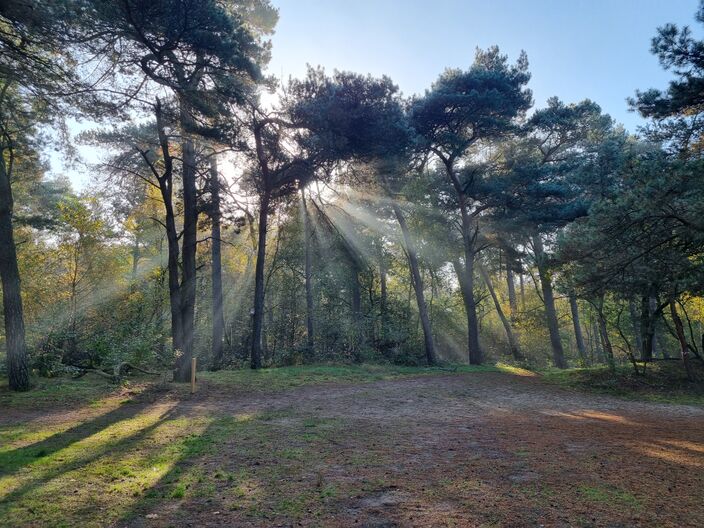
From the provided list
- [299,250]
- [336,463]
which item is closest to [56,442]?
[336,463]

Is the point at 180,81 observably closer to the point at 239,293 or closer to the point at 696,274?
the point at 696,274

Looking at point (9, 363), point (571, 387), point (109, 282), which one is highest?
point (109, 282)

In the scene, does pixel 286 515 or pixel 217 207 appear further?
pixel 217 207

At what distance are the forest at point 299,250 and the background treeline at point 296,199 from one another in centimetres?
8

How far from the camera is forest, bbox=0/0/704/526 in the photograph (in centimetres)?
456

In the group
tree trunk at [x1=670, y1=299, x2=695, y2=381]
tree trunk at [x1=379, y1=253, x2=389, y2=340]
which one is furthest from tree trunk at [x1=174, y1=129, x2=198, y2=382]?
tree trunk at [x1=670, y1=299, x2=695, y2=381]

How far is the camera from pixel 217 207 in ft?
44.0

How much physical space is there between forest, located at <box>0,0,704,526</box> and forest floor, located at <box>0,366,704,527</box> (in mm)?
52

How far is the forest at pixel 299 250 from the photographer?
4559 millimetres

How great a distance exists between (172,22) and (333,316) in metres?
13.9

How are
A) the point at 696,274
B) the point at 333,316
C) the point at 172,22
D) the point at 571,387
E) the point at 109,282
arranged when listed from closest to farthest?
the point at 172,22 < the point at 696,274 < the point at 571,387 < the point at 109,282 < the point at 333,316

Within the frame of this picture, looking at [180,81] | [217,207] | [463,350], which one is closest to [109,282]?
[217,207]

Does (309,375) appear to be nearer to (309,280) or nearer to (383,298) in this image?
(309,280)

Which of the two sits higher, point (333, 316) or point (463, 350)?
point (333, 316)
